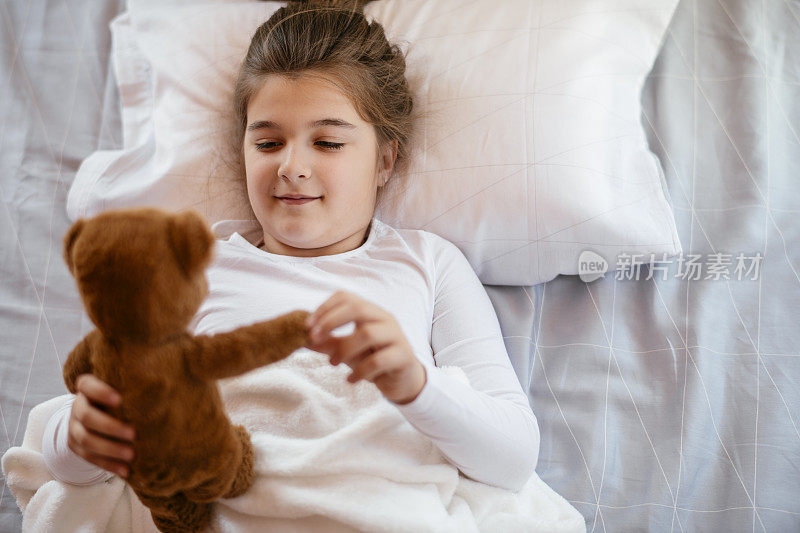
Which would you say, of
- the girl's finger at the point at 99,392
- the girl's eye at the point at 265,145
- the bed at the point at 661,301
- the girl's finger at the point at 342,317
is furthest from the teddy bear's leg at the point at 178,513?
the girl's eye at the point at 265,145

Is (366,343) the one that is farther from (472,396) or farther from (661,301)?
(661,301)

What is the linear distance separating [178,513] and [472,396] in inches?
13.3

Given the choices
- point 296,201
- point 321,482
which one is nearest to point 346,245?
point 296,201

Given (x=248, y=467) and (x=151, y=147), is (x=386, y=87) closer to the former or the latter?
(x=151, y=147)

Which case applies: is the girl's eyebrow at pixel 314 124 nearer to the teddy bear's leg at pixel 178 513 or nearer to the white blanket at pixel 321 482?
→ the white blanket at pixel 321 482

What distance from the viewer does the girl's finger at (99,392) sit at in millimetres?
567

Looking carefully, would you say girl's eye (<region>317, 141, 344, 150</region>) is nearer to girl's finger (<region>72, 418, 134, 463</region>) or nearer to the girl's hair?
the girl's hair

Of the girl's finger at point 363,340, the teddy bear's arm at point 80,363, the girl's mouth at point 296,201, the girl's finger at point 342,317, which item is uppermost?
the girl's finger at point 342,317

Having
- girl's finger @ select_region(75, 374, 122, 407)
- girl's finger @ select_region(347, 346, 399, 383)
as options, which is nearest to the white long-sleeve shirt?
girl's finger @ select_region(347, 346, 399, 383)

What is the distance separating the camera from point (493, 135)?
3.52ft

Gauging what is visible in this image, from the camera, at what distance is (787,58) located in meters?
1.19

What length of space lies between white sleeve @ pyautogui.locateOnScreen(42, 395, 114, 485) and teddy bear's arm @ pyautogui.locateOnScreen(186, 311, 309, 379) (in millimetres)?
268

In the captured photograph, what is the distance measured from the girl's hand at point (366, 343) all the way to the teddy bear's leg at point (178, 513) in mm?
208

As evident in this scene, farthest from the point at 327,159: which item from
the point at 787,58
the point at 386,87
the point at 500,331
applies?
the point at 787,58
